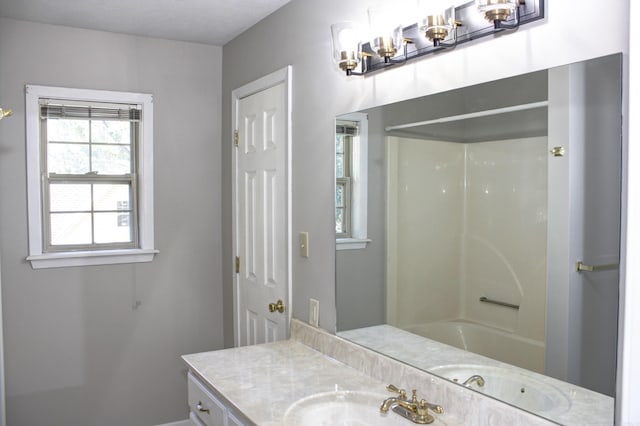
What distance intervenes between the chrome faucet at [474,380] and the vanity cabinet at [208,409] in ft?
2.30

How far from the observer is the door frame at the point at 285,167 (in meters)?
2.76

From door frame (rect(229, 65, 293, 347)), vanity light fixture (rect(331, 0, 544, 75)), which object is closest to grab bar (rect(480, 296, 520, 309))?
vanity light fixture (rect(331, 0, 544, 75))

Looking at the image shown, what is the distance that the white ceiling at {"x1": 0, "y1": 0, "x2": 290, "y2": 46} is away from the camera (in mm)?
2801

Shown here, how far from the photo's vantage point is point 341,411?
1.86 m

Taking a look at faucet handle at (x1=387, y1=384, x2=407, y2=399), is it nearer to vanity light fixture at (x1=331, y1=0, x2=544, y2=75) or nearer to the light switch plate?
the light switch plate

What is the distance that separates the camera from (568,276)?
143cm

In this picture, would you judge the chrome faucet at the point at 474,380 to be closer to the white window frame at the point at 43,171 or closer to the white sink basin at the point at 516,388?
the white sink basin at the point at 516,388

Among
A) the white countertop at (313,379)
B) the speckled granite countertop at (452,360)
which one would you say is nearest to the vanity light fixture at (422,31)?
the speckled granite countertop at (452,360)

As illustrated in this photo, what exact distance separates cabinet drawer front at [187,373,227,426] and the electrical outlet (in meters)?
0.59

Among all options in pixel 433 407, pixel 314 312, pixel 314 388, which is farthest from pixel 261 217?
pixel 433 407

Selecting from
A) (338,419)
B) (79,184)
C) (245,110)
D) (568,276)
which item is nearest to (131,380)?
(79,184)

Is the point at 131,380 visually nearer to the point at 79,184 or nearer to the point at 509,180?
the point at 79,184

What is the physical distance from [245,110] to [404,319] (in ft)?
5.90

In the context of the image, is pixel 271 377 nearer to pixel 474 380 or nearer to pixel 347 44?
pixel 474 380
